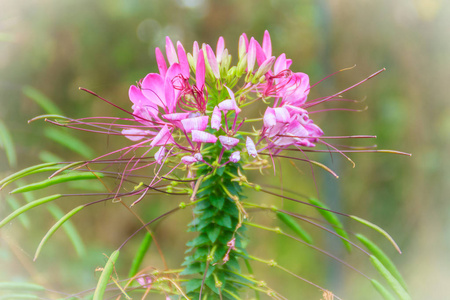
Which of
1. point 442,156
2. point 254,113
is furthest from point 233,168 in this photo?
point 442,156

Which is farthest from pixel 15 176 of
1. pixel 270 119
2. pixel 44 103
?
pixel 44 103

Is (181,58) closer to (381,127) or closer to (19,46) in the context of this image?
(19,46)

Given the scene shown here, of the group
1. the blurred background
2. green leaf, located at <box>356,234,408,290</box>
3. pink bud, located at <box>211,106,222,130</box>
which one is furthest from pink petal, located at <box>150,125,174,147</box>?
the blurred background

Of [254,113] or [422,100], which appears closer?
[254,113]

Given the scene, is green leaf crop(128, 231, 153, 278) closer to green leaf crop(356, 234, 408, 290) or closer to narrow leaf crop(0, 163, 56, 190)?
narrow leaf crop(0, 163, 56, 190)

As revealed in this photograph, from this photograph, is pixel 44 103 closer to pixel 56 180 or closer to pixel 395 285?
pixel 56 180

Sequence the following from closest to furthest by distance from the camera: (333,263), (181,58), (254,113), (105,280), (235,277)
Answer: (105,280) → (181,58) → (235,277) → (333,263) → (254,113)
